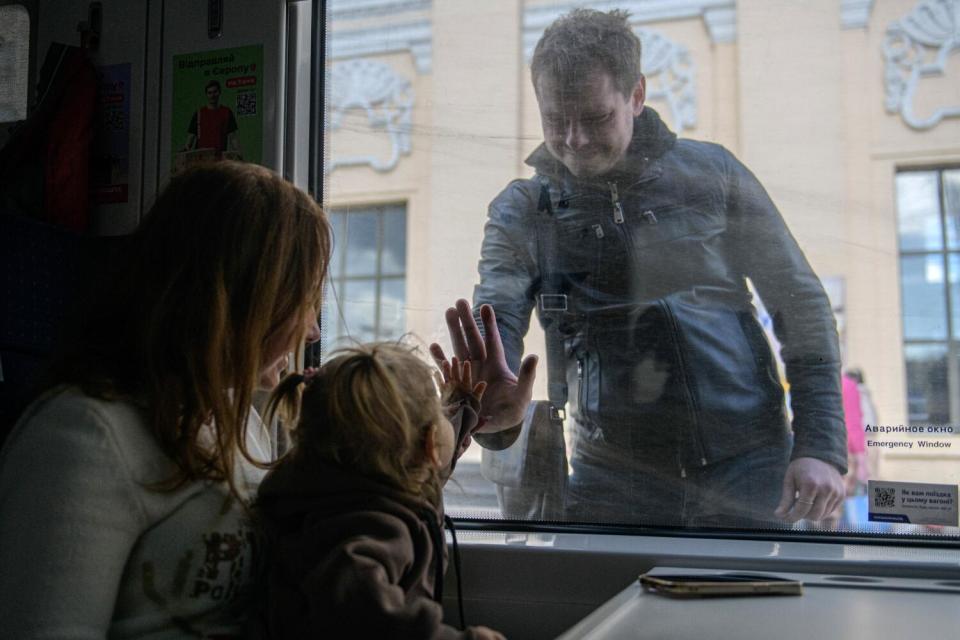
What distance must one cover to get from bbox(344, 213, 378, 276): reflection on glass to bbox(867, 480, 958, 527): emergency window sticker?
1071 mm

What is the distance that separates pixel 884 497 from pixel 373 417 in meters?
0.97

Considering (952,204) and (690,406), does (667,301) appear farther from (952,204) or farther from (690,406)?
(952,204)

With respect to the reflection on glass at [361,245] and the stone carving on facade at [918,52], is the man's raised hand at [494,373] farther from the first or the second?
the stone carving on facade at [918,52]

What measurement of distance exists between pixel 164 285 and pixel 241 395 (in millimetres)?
176

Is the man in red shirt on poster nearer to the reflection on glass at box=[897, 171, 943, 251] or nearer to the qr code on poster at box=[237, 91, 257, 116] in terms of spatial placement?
the qr code on poster at box=[237, 91, 257, 116]

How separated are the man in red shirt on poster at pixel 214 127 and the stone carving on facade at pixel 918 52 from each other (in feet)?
4.24

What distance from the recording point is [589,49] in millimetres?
1850

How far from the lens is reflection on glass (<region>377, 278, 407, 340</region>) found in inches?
76.2

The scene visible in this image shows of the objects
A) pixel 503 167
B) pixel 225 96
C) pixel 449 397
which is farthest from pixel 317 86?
pixel 449 397

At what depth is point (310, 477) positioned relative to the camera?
125 cm

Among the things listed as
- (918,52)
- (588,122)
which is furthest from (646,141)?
(918,52)

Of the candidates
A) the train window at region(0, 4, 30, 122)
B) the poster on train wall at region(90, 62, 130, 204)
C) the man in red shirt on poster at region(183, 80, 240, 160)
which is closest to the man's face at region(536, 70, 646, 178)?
the man in red shirt on poster at region(183, 80, 240, 160)

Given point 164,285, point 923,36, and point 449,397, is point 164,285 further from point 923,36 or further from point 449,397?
point 923,36

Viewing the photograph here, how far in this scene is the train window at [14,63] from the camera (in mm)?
2031
